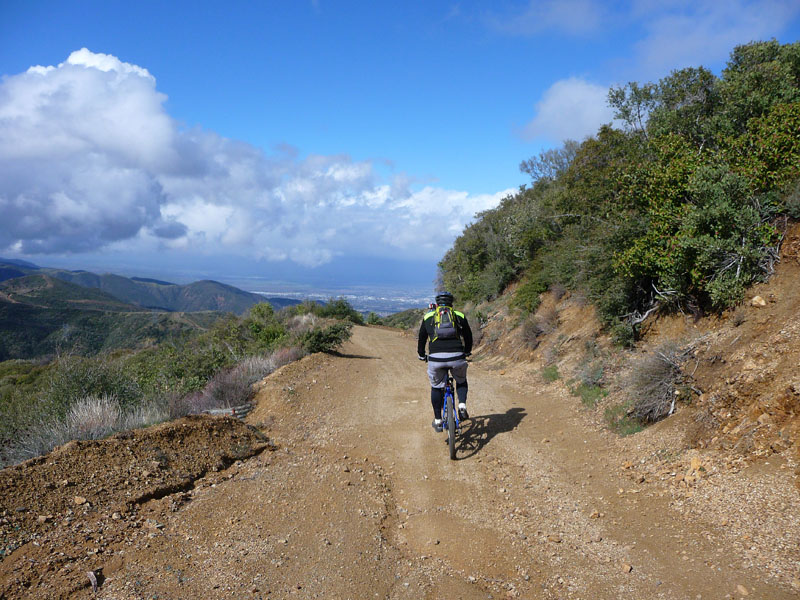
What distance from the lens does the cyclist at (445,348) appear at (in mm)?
6754

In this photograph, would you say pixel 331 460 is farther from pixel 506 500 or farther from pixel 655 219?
pixel 655 219

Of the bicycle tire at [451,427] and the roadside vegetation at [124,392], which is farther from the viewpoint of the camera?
the roadside vegetation at [124,392]

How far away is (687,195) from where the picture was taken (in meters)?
9.02

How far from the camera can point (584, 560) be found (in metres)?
4.10

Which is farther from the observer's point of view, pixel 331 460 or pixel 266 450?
pixel 266 450

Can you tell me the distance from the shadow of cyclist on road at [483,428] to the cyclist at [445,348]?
491 millimetres

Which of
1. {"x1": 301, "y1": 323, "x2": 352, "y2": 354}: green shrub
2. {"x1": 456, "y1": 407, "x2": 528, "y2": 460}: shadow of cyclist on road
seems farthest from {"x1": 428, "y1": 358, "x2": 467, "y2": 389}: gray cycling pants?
{"x1": 301, "y1": 323, "x2": 352, "y2": 354}: green shrub

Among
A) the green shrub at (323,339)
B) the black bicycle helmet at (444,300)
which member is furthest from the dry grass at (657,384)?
the green shrub at (323,339)

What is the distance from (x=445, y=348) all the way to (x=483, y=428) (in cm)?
196

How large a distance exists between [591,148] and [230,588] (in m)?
16.8

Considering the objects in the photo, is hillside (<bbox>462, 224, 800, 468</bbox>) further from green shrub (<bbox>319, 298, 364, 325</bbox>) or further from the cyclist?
green shrub (<bbox>319, 298, 364, 325</bbox>)

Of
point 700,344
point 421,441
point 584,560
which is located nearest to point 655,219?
point 700,344

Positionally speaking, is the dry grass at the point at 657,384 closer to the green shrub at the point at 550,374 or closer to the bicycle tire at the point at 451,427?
the bicycle tire at the point at 451,427

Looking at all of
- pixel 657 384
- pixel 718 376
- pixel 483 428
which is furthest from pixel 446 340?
pixel 718 376
